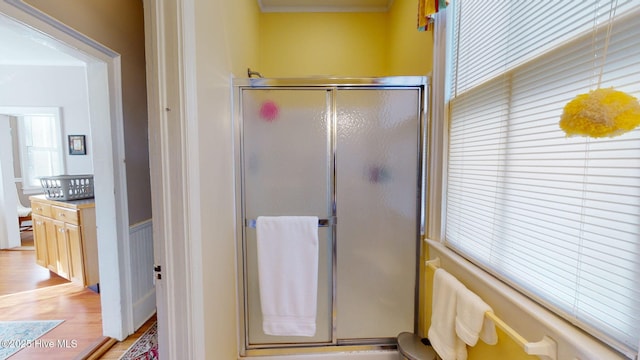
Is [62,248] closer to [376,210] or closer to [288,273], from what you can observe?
[288,273]

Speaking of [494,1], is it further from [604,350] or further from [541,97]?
[604,350]

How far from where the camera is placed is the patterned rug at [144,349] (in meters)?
1.50

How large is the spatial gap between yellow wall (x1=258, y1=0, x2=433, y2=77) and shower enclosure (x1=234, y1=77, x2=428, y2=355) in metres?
0.97

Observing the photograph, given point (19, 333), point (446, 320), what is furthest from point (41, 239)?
point (446, 320)

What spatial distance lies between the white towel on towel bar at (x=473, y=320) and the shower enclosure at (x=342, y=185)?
55 cm

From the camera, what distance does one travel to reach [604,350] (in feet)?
1.87

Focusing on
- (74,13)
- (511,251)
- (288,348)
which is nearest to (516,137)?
(511,251)

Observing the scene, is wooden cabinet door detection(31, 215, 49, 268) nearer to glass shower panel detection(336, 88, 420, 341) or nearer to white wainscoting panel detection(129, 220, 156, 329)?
white wainscoting panel detection(129, 220, 156, 329)

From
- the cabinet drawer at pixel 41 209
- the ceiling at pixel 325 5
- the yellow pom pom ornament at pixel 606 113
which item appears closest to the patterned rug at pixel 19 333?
the cabinet drawer at pixel 41 209

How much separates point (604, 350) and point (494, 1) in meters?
1.22

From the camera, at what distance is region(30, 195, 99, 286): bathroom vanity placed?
2.07 meters

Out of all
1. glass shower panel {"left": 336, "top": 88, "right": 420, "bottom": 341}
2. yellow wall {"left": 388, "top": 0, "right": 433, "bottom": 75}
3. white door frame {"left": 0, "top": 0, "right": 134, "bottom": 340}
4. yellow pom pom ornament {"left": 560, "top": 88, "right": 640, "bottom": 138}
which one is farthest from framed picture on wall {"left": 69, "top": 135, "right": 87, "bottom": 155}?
yellow pom pom ornament {"left": 560, "top": 88, "right": 640, "bottom": 138}

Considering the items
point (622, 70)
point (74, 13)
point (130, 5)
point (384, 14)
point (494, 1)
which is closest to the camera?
point (622, 70)

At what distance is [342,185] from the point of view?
4.82ft
